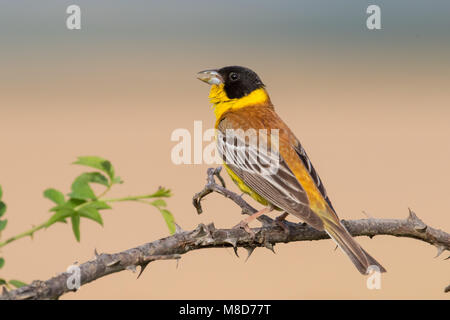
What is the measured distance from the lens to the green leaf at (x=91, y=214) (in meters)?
1.41

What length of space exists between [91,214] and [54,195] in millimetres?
86

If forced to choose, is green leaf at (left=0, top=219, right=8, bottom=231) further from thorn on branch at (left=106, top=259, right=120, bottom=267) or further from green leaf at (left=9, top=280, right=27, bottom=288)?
thorn on branch at (left=106, top=259, right=120, bottom=267)

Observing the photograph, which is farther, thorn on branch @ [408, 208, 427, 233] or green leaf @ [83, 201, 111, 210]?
thorn on branch @ [408, 208, 427, 233]

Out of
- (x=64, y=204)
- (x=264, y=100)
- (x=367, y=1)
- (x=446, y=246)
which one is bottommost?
(x=446, y=246)

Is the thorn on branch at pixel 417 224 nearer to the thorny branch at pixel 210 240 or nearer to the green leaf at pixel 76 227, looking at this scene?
the thorny branch at pixel 210 240

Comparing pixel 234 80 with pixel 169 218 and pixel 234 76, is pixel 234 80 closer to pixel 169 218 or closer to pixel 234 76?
pixel 234 76

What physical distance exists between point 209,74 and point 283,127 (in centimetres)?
82

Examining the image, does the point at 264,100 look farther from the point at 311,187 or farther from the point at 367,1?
the point at 367,1

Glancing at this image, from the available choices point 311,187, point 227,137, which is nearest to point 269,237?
point 311,187

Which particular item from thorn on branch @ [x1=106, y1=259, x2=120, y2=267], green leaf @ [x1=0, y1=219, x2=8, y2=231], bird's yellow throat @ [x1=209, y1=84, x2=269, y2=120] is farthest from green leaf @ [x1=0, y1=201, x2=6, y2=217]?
bird's yellow throat @ [x1=209, y1=84, x2=269, y2=120]

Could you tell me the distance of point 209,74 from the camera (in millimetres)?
5062

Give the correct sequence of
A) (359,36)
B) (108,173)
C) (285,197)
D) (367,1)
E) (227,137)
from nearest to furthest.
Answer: (108,173), (285,197), (227,137), (359,36), (367,1)

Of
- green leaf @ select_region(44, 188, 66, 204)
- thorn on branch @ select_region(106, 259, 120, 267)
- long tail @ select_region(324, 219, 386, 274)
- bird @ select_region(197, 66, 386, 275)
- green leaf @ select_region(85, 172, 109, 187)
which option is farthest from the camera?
bird @ select_region(197, 66, 386, 275)

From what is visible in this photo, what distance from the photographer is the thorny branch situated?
1698mm
